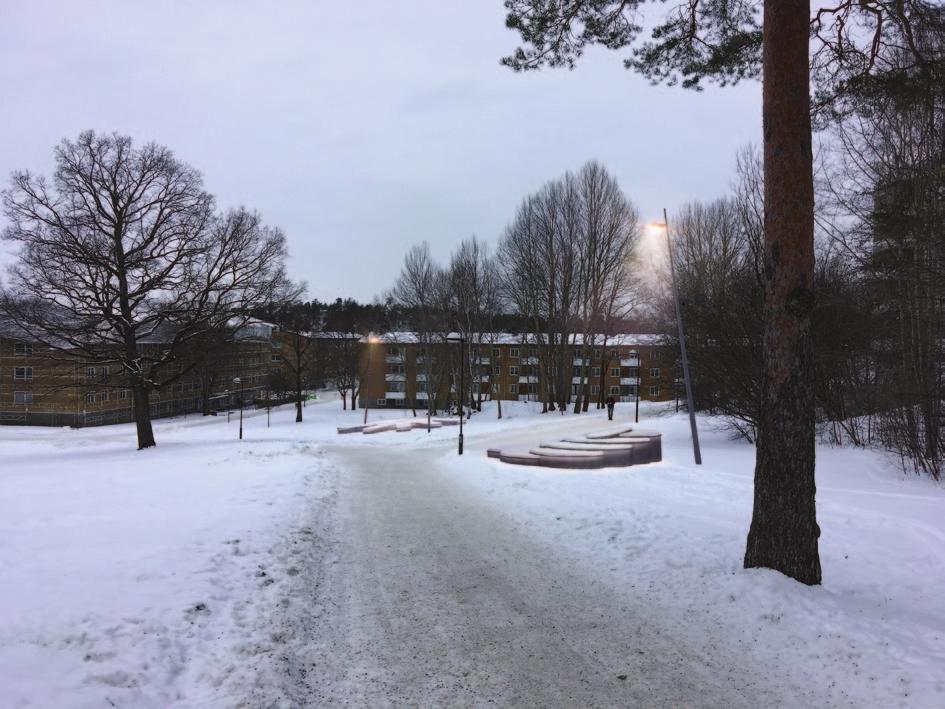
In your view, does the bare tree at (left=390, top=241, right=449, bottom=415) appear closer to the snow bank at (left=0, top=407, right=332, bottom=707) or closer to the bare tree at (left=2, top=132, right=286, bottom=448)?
the bare tree at (left=2, top=132, right=286, bottom=448)

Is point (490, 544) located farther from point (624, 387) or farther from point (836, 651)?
point (624, 387)

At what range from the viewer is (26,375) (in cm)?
5353

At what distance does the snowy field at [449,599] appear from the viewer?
4.08 m

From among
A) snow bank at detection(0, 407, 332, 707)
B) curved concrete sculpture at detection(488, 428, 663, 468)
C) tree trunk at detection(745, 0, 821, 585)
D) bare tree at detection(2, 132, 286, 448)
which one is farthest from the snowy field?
bare tree at detection(2, 132, 286, 448)

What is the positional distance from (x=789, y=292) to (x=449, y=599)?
483 centimetres

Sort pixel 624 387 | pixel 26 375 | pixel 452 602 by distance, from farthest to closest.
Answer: pixel 624 387, pixel 26 375, pixel 452 602

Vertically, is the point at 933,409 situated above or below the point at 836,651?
above

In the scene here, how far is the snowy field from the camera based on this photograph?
408 centimetres

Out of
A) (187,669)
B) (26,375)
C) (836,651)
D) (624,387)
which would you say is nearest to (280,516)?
(187,669)

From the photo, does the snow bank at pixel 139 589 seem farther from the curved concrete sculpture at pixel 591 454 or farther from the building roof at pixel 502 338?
the building roof at pixel 502 338

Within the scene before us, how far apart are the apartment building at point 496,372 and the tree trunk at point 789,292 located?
147 feet

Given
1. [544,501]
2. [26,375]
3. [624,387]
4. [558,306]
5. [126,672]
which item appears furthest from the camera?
[624,387]

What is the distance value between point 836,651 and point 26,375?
6797 cm

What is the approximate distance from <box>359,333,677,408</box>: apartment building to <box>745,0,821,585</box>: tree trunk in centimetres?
4467
